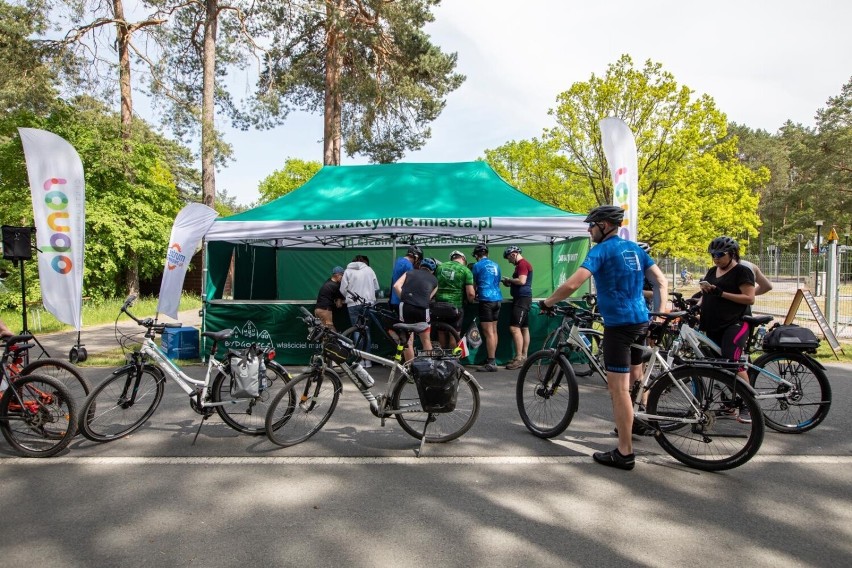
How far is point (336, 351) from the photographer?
4.40 metres

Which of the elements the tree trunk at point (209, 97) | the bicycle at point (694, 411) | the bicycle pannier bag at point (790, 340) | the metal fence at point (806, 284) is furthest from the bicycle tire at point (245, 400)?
the tree trunk at point (209, 97)

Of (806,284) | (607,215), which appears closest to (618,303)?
(607,215)

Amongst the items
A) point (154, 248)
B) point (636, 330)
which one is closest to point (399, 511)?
point (636, 330)

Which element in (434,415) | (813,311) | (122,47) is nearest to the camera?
(434,415)

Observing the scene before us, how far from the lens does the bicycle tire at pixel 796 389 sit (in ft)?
14.6

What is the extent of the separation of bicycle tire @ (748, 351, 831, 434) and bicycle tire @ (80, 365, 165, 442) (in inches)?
205

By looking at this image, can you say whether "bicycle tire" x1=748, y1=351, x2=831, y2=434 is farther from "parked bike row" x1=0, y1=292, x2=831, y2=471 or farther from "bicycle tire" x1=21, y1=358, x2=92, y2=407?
→ "bicycle tire" x1=21, y1=358, x2=92, y2=407

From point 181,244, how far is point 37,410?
458cm

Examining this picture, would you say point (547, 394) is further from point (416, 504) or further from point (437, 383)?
point (416, 504)

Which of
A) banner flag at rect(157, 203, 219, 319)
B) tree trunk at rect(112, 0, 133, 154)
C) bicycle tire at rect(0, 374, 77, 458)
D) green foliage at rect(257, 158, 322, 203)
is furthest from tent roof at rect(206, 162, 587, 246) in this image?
green foliage at rect(257, 158, 322, 203)

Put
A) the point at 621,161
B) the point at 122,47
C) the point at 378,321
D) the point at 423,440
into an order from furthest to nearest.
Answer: the point at 122,47 → the point at 621,161 → the point at 378,321 → the point at 423,440

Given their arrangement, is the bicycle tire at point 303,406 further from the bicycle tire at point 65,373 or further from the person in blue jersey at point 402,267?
the person in blue jersey at point 402,267

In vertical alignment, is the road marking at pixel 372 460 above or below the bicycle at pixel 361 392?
below

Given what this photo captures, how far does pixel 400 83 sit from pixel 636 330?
51.9 ft
